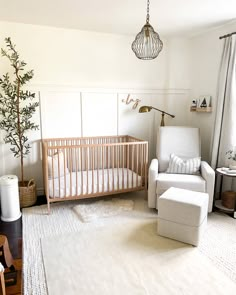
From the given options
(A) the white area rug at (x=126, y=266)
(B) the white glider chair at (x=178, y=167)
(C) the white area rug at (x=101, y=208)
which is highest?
(B) the white glider chair at (x=178, y=167)

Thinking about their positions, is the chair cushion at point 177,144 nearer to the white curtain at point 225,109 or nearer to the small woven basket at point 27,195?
the white curtain at point 225,109

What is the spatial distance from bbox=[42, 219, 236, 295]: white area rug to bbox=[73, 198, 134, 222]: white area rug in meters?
0.34

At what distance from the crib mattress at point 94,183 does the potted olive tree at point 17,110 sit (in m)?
0.51

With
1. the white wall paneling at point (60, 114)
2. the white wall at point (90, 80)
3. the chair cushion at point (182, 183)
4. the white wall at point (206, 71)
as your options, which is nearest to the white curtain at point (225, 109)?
the white wall at point (206, 71)

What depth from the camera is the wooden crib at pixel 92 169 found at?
2.94 meters

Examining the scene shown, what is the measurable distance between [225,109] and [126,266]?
245 cm

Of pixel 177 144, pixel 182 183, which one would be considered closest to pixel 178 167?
pixel 182 183

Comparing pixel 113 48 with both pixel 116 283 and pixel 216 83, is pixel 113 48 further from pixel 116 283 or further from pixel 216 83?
pixel 116 283

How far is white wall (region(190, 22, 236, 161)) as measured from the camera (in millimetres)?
3500

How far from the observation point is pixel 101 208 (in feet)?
10.1

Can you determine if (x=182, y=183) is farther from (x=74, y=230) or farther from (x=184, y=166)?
(x=74, y=230)

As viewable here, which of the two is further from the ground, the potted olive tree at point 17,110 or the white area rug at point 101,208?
the potted olive tree at point 17,110

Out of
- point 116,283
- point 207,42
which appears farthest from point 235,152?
point 116,283

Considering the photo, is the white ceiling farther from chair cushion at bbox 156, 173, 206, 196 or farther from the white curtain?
chair cushion at bbox 156, 173, 206, 196
